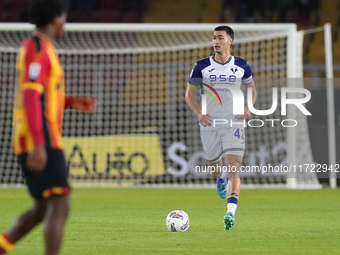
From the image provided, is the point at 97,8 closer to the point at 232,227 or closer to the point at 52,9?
the point at 232,227

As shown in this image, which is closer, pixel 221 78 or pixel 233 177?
pixel 233 177

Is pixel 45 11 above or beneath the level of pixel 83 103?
above

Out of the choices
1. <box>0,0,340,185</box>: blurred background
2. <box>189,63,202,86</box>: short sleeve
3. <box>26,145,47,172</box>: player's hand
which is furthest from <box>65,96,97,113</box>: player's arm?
<box>0,0,340,185</box>: blurred background

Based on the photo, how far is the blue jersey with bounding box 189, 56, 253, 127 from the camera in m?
7.14

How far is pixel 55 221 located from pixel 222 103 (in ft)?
12.1

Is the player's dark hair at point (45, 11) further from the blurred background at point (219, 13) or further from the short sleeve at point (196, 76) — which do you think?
the blurred background at point (219, 13)

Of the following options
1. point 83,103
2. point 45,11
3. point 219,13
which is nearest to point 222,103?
point 83,103

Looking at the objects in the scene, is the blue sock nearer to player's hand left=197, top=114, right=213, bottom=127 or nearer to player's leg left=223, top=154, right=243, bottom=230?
player's leg left=223, top=154, right=243, bottom=230

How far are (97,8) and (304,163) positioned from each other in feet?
31.6

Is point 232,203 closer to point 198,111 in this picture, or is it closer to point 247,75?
point 198,111

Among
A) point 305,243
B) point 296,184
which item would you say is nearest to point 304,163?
point 296,184

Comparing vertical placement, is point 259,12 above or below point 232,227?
above

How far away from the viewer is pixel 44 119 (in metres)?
3.74

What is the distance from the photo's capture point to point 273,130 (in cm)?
1425
